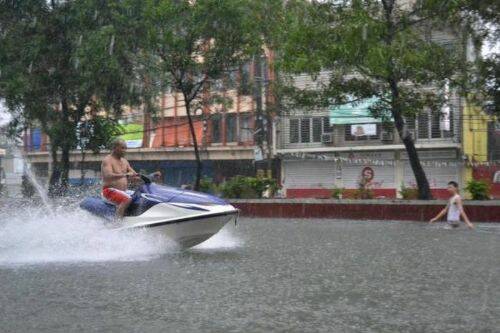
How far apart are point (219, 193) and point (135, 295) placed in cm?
1484

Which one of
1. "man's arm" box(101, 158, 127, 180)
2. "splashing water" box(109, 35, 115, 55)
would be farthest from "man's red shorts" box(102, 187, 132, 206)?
"splashing water" box(109, 35, 115, 55)

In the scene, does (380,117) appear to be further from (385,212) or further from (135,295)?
(135,295)

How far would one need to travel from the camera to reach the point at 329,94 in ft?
57.7

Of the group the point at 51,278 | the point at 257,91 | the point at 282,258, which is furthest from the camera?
the point at 257,91

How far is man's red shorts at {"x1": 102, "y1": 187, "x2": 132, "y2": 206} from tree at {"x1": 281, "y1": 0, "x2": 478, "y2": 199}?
749 centimetres

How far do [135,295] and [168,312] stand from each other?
79 centimetres

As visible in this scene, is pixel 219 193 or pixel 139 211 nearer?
pixel 139 211

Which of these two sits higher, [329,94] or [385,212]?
[329,94]

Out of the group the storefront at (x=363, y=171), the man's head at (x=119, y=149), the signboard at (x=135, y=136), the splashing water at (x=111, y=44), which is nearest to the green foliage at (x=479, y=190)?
the splashing water at (x=111, y=44)

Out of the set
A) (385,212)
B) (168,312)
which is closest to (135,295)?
(168,312)

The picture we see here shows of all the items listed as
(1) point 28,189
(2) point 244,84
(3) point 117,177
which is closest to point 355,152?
(2) point 244,84

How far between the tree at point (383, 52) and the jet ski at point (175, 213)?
7171 mm

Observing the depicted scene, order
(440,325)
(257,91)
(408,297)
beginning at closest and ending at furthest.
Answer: (440,325) → (408,297) → (257,91)

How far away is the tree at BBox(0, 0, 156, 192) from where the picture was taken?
1852 centimetres
